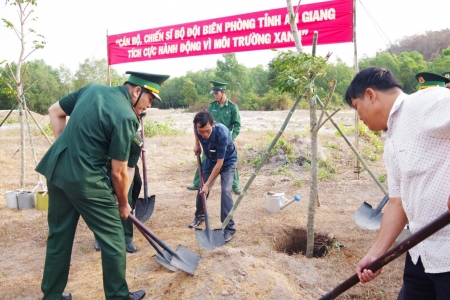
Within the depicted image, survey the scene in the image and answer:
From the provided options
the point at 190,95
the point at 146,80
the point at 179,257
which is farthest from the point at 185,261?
the point at 190,95

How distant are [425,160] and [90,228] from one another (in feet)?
7.11

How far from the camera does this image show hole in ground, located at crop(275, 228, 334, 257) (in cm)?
421

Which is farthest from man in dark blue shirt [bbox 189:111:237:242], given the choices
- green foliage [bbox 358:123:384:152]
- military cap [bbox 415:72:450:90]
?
green foliage [bbox 358:123:384:152]

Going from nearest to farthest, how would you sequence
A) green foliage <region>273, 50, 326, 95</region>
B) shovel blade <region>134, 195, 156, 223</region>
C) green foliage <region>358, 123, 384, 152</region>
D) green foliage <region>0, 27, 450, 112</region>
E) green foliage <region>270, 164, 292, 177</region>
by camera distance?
green foliage <region>273, 50, 326, 95</region> < shovel blade <region>134, 195, 156, 223</region> < green foliage <region>270, 164, 292, 177</region> < green foliage <region>358, 123, 384, 152</region> < green foliage <region>0, 27, 450, 112</region>

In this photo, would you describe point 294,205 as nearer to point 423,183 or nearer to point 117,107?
point 117,107

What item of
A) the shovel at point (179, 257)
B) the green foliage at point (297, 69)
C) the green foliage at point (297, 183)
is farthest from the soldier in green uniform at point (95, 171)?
the green foliage at point (297, 183)

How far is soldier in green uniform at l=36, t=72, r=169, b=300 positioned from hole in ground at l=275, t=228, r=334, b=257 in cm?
193

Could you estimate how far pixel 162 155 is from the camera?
10094 millimetres

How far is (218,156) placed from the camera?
419 centimetres

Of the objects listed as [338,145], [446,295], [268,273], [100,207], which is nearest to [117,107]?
[100,207]

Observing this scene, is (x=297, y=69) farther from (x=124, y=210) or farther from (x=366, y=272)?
(x=366, y=272)

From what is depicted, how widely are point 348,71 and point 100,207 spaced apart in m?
27.2

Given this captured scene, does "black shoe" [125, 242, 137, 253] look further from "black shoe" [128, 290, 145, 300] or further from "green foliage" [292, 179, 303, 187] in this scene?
"green foliage" [292, 179, 303, 187]

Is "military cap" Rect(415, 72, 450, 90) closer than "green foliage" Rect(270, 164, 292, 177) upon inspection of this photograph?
Yes
